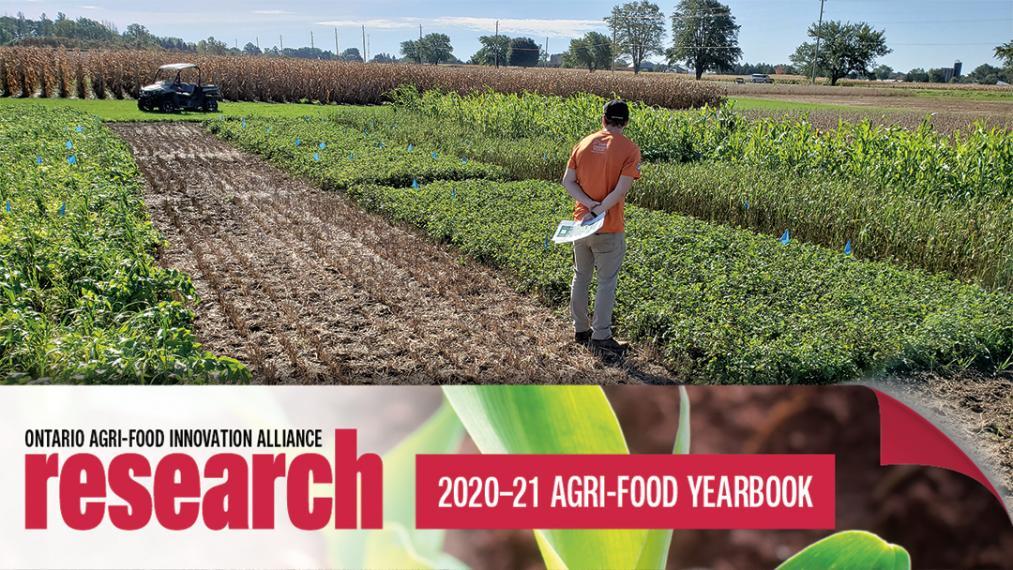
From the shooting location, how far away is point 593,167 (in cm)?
488

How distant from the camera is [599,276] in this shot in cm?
523

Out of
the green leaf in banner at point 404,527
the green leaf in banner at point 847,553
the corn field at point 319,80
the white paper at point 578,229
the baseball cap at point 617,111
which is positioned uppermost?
the corn field at point 319,80

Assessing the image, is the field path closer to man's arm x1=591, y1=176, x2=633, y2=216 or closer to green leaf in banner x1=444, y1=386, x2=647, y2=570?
man's arm x1=591, y1=176, x2=633, y2=216

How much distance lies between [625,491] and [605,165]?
10.2 ft

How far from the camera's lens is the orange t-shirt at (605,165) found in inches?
190

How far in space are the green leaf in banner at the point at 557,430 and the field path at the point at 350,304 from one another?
115 inches

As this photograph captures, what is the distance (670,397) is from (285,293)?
4983 mm

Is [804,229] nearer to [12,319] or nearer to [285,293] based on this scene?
[285,293]

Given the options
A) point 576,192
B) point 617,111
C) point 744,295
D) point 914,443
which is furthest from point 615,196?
point 914,443

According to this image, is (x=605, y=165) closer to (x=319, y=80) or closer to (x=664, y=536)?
(x=664, y=536)

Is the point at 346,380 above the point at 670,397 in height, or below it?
below

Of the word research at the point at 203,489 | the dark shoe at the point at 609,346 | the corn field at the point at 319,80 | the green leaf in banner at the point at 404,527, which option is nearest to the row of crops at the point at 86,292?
the word research at the point at 203,489

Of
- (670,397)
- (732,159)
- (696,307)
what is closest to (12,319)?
(670,397)

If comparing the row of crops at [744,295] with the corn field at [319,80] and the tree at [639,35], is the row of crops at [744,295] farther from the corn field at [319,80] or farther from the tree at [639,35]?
the corn field at [319,80]
